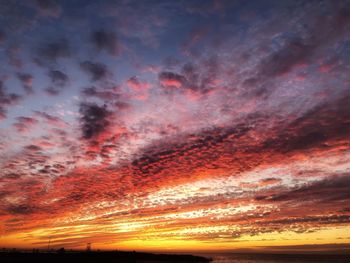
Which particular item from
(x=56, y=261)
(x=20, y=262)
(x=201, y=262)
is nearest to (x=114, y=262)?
(x=56, y=261)

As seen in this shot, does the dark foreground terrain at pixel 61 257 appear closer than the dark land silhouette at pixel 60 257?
Yes

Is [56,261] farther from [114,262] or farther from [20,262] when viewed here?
[114,262]

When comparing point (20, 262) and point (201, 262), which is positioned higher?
point (20, 262)

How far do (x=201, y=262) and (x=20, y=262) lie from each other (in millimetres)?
94296

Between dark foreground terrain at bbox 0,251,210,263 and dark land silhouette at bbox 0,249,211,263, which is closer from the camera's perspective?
dark foreground terrain at bbox 0,251,210,263

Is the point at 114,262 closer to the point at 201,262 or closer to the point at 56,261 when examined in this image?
the point at 56,261

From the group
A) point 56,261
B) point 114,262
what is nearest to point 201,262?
point 114,262

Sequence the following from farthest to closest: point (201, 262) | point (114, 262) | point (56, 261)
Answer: point (201, 262) < point (114, 262) < point (56, 261)

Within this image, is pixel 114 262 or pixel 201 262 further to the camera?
pixel 201 262

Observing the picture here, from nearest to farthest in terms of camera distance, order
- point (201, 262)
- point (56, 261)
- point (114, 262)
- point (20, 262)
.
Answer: point (20, 262), point (56, 261), point (114, 262), point (201, 262)

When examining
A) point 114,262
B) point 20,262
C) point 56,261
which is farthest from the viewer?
point 114,262

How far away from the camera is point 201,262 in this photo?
13125 cm

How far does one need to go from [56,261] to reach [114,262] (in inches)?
882

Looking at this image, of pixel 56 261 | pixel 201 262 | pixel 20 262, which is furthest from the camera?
pixel 201 262
